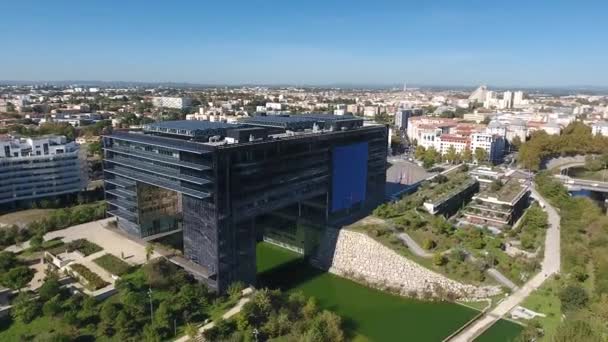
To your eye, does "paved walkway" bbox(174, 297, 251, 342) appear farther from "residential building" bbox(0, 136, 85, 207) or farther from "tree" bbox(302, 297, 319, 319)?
"residential building" bbox(0, 136, 85, 207)

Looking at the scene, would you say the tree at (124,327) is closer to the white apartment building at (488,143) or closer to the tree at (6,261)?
the tree at (6,261)

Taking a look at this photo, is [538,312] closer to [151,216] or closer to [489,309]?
[489,309]

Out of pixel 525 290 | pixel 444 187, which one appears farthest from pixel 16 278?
pixel 444 187

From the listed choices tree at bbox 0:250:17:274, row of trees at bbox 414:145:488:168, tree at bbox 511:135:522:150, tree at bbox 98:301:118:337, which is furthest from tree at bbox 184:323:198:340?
tree at bbox 511:135:522:150

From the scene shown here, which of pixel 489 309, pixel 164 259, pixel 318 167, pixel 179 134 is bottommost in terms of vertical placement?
pixel 489 309

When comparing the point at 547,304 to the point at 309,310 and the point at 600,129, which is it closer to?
the point at 309,310

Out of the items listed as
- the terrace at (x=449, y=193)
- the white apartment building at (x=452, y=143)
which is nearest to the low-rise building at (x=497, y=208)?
the terrace at (x=449, y=193)

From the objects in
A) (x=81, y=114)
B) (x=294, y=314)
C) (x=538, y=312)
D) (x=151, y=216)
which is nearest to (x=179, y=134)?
(x=151, y=216)
